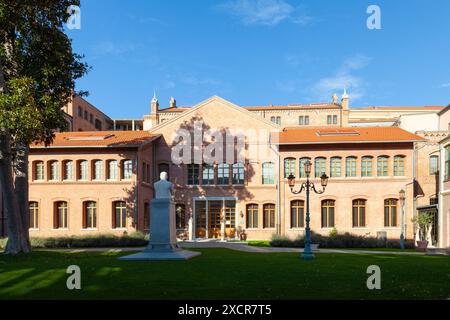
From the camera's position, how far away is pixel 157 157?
3503 cm

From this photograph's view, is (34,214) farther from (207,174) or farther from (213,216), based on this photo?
(213,216)

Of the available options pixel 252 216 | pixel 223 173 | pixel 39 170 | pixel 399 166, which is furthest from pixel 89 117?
pixel 399 166

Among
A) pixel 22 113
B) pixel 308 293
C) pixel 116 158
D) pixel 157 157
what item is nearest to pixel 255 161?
pixel 157 157

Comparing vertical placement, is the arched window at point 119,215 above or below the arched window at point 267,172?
below

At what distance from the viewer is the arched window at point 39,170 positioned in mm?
33094

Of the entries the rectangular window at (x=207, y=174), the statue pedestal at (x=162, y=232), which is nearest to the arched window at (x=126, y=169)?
the rectangular window at (x=207, y=174)

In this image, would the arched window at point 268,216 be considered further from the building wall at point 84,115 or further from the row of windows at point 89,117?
Answer: the row of windows at point 89,117

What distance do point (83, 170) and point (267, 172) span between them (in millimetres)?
13744

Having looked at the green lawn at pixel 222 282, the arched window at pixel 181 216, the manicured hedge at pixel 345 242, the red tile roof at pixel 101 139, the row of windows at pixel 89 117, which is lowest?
the manicured hedge at pixel 345 242

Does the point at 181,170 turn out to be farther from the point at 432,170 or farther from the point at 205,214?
the point at 432,170

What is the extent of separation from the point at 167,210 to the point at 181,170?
689 inches

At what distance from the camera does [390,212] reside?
106 ft

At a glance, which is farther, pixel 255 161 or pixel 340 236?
pixel 255 161

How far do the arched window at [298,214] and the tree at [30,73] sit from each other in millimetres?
18859
